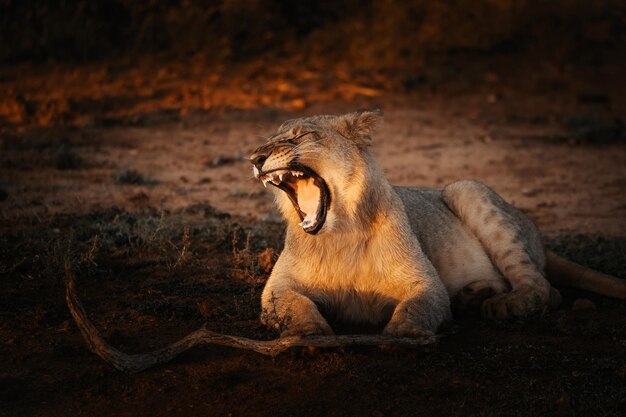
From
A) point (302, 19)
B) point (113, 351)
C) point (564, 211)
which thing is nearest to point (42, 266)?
point (113, 351)

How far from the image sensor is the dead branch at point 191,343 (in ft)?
13.2

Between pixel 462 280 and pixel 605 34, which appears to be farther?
pixel 605 34

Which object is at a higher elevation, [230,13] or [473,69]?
[230,13]

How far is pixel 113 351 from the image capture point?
4.04 m

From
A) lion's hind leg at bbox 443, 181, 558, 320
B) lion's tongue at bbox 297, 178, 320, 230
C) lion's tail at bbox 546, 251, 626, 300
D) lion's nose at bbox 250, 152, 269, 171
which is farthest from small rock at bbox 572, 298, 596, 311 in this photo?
lion's nose at bbox 250, 152, 269, 171

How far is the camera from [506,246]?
571cm

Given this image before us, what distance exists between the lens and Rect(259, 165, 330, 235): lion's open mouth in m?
4.53

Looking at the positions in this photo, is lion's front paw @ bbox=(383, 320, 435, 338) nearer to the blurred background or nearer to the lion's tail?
the lion's tail

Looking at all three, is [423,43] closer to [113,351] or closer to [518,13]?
[518,13]

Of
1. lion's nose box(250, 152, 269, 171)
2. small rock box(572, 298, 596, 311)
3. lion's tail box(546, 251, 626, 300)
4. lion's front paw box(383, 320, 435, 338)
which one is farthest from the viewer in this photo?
lion's tail box(546, 251, 626, 300)

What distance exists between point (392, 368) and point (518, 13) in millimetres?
14182

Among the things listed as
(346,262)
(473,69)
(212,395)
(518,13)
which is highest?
(518,13)

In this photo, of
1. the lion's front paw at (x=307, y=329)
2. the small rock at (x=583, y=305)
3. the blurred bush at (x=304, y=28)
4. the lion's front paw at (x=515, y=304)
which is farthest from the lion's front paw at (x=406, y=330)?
the blurred bush at (x=304, y=28)

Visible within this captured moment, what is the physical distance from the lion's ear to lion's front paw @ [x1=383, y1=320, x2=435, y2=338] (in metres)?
1.07
